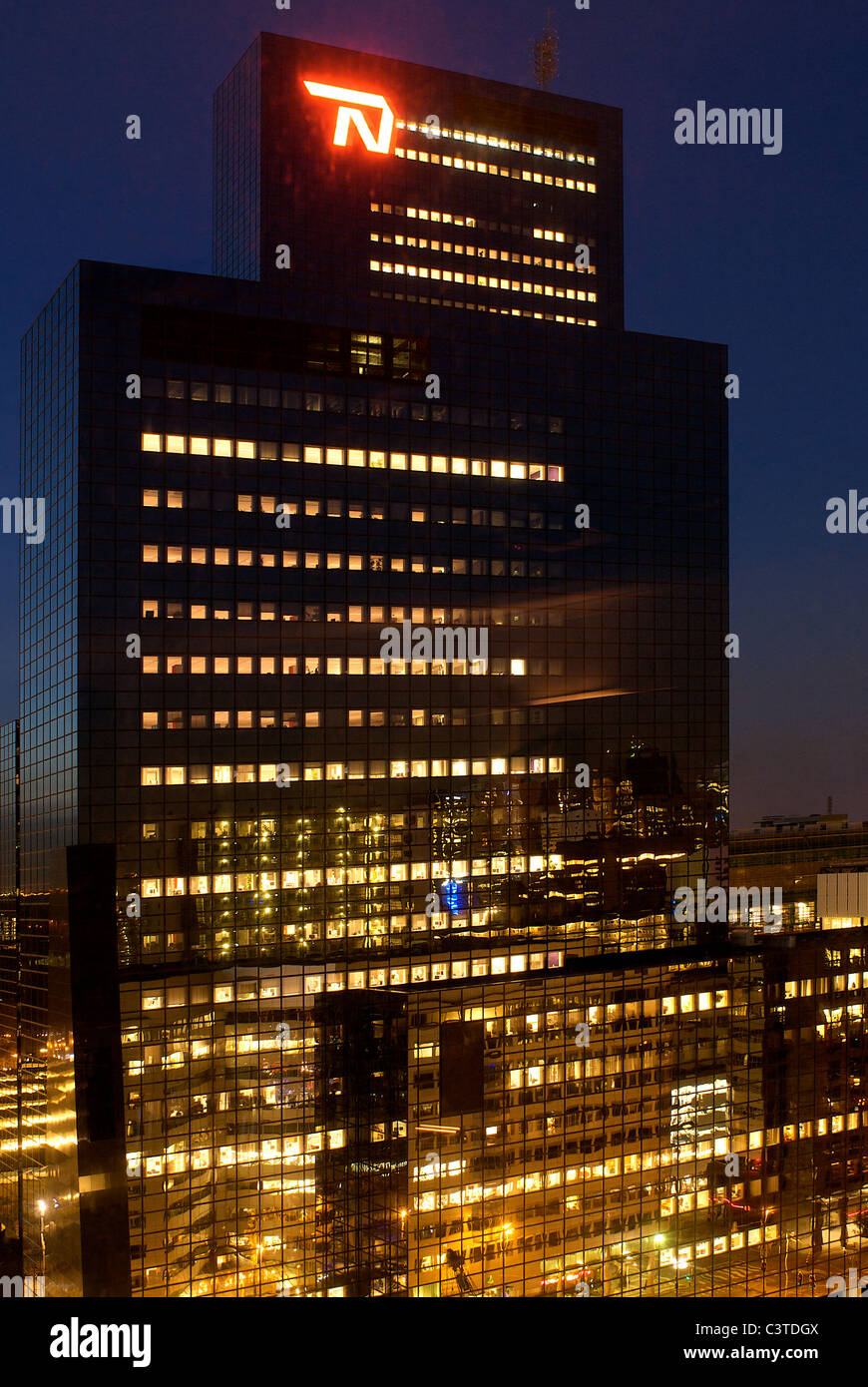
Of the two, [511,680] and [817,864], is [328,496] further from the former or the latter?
[817,864]

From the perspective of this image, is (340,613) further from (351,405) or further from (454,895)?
(454,895)

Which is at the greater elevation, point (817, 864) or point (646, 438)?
point (646, 438)

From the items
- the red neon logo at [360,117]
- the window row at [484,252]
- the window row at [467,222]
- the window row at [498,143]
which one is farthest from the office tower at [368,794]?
the window row at [484,252]

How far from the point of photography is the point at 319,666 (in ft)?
229

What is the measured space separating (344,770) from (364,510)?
54.3 ft

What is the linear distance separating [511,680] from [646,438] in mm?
21163

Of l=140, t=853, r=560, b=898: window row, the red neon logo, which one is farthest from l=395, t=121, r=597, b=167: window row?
l=140, t=853, r=560, b=898: window row

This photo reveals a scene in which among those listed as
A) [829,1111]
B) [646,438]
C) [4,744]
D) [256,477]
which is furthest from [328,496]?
[829,1111]

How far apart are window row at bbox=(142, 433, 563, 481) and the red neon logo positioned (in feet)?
98.6

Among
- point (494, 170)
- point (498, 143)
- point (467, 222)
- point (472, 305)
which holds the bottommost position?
point (472, 305)

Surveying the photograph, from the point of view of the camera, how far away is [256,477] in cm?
6862

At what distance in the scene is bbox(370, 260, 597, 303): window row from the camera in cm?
9206

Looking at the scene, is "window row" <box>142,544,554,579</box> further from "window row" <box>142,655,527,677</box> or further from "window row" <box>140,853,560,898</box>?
"window row" <box>140,853,560,898</box>

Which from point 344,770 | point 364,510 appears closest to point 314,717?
point 344,770
